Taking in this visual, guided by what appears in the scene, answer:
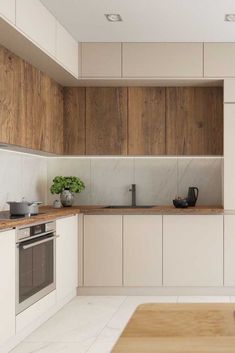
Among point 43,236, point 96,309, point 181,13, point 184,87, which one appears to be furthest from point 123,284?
point 181,13

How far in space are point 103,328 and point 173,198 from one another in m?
2.30

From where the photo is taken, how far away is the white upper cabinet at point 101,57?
19.5ft

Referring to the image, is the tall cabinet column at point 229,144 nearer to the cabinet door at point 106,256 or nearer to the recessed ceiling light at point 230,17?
the recessed ceiling light at point 230,17

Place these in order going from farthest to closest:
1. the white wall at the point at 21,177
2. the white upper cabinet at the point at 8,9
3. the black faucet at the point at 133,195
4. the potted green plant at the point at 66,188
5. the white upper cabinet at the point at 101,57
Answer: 1. the black faucet at the point at 133,195
2. the potted green plant at the point at 66,188
3. the white upper cabinet at the point at 101,57
4. the white wall at the point at 21,177
5. the white upper cabinet at the point at 8,9

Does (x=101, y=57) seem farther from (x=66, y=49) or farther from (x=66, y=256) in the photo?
(x=66, y=256)

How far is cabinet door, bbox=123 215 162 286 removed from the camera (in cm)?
590

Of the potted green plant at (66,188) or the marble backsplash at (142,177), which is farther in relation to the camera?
the marble backsplash at (142,177)

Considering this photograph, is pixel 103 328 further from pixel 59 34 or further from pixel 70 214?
pixel 59 34

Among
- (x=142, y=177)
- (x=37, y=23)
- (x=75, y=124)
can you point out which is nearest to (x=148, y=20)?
(x=37, y=23)

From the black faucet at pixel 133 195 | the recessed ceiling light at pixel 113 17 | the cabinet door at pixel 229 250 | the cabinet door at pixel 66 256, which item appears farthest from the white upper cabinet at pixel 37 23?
the cabinet door at pixel 229 250

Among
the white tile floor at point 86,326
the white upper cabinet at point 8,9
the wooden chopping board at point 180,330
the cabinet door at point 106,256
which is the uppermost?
the white upper cabinet at point 8,9

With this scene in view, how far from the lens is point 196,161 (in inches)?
255

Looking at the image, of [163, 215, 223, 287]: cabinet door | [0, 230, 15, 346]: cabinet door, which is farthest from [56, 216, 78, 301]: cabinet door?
[0, 230, 15, 346]: cabinet door

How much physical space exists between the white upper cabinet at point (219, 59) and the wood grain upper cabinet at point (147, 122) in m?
0.60
